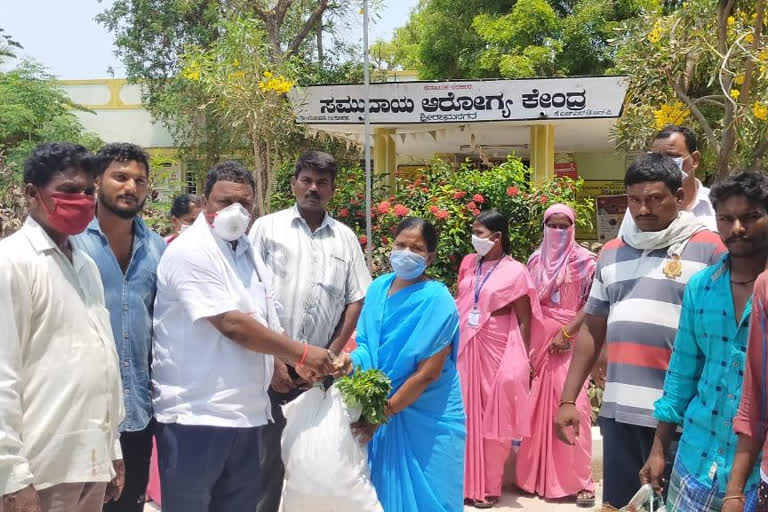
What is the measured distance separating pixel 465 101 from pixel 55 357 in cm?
1068

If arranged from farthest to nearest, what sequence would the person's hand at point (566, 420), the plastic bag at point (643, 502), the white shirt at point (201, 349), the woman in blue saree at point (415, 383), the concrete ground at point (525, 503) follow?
the concrete ground at point (525, 503) < the woman in blue saree at point (415, 383) < the person's hand at point (566, 420) < the white shirt at point (201, 349) < the plastic bag at point (643, 502)

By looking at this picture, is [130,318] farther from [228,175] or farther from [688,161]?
[688,161]

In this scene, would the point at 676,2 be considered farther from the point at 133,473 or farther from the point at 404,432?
the point at 133,473

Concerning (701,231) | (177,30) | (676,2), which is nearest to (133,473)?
(701,231)

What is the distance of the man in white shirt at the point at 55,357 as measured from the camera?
221cm

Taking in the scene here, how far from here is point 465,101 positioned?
1241 cm

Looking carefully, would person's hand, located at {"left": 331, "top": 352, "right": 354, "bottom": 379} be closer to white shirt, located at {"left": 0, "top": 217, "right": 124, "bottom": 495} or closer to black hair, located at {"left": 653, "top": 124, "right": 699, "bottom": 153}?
white shirt, located at {"left": 0, "top": 217, "right": 124, "bottom": 495}

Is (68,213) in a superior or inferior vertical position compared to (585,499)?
superior

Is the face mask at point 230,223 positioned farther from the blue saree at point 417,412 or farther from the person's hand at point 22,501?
the person's hand at point 22,501

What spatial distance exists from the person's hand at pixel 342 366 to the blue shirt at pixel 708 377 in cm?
131

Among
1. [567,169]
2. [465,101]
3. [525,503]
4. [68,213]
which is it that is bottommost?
[525,503]

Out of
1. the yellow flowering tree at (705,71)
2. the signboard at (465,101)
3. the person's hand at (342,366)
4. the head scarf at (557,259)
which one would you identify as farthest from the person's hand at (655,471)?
the signboard at (465,101)

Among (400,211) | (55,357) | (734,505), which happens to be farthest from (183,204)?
(734,505)

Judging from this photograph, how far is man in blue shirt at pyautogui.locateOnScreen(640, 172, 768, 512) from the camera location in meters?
2.44
